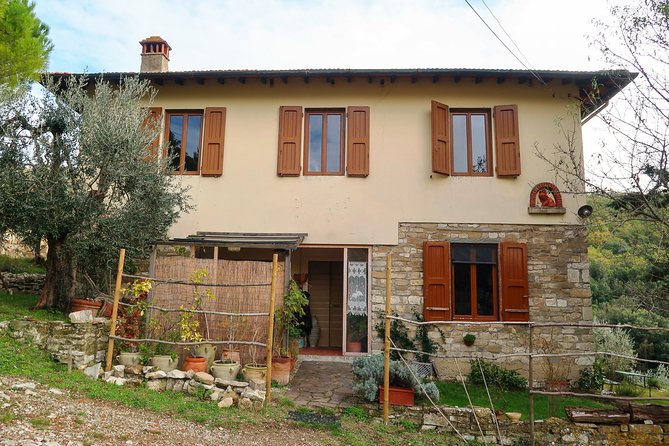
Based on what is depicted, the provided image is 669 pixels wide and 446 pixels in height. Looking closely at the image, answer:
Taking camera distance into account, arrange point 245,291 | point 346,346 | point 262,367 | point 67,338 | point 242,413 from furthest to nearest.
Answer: point 346,346 < point 245,291 < point 262,367 < point 67,338 < point 242,413

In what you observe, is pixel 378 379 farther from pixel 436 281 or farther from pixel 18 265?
pixel 18 265

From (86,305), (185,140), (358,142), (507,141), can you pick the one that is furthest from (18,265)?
(507,141)

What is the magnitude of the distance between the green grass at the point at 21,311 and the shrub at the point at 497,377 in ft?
23.9

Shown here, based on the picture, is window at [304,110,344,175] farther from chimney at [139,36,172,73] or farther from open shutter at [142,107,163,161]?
chimney at [139,36,172,73]

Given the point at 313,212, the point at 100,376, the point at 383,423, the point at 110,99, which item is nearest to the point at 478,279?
the point at 313,212

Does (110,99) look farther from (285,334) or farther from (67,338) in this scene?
(285,334)

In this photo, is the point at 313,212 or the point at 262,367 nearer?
the point at 262,367

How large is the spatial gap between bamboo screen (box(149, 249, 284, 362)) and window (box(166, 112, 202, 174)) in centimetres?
270

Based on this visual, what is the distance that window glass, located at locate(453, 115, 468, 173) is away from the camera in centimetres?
968

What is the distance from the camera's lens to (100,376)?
6691 millimetres

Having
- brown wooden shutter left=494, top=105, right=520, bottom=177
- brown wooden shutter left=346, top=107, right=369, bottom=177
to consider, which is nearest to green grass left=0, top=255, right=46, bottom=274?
brown wooden shutter left=346, top=107, right=369, bottom=177

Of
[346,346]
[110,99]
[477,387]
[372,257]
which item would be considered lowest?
[477,387]

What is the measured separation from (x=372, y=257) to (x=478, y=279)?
2.20m

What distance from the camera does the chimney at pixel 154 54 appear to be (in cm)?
1055
